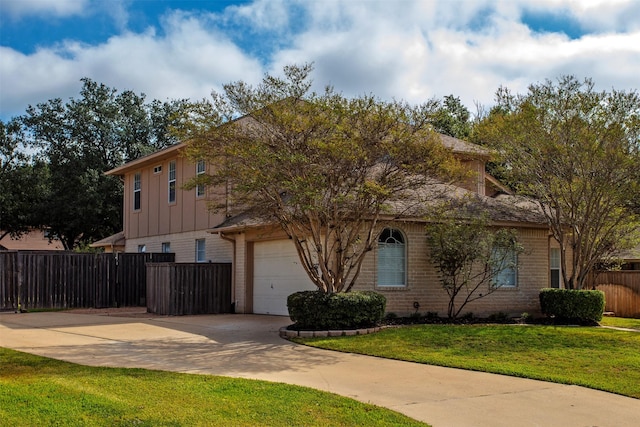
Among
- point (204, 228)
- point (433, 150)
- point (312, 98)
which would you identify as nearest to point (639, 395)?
point (433, 150)

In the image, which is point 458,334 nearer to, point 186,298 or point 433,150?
point 433,150

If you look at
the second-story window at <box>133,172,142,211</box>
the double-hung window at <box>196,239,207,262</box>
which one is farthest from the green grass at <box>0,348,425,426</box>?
the second-story window at <box>133,172,142,211</box>

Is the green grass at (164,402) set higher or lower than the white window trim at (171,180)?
lower

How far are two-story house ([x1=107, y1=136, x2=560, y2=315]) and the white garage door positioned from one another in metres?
0.03

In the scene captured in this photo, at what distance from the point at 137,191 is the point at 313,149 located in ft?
56.0

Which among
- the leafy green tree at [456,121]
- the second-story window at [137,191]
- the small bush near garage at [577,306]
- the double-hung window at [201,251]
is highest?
the leafy green tree at [456,121]

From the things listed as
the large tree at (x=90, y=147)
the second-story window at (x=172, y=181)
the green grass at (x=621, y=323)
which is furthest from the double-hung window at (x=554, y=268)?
the large tree at (x=90, y=147)

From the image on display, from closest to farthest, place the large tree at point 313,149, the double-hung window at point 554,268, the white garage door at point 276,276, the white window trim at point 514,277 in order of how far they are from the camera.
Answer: the large tree at point 313,149, the white garage door at point 276,276, the white window trim at point 514,277, the double-hung window at point 554,268

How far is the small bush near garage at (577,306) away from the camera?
17.2 meters

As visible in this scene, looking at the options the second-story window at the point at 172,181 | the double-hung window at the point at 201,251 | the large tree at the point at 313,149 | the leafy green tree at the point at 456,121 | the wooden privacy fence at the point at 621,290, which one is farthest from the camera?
the leafy green tree at the point at 456,121

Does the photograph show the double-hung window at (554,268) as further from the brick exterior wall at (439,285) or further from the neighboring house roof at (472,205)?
the neighboring house roof at (472,205)

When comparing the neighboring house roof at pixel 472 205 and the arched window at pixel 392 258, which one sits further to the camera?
the arched window at pixel 392 258

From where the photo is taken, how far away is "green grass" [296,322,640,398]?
33.2 ft

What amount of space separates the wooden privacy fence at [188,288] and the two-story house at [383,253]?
1.35 feet
